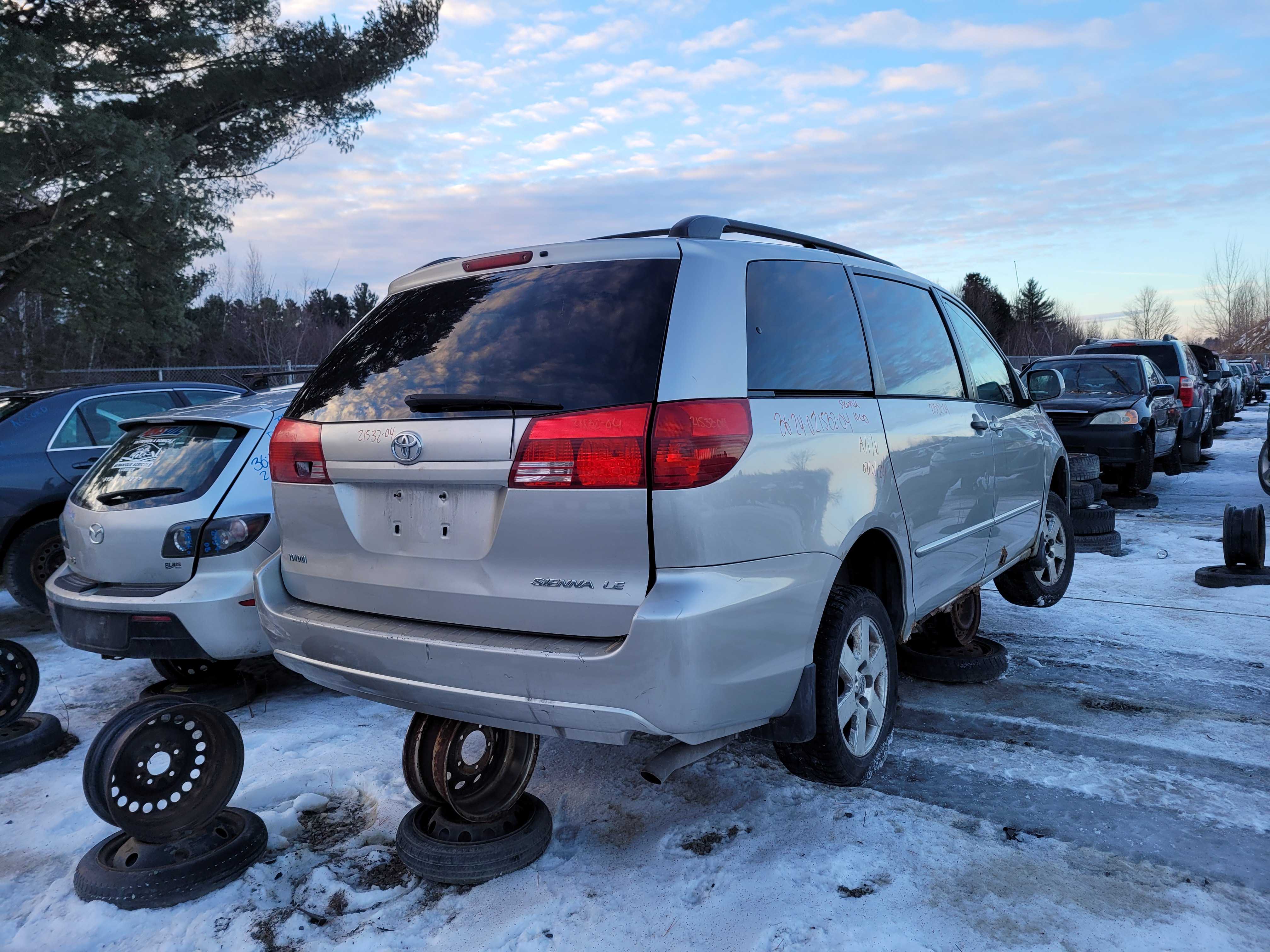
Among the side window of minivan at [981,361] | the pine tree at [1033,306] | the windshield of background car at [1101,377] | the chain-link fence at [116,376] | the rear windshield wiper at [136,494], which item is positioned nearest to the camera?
the rear windshield wiper at [136,494]

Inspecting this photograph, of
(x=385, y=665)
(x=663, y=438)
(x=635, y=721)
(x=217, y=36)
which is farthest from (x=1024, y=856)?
(x=217, y=36)

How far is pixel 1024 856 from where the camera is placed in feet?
9.71

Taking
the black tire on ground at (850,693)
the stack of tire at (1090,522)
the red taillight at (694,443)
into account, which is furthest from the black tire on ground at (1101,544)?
the red taillight at (694,443)

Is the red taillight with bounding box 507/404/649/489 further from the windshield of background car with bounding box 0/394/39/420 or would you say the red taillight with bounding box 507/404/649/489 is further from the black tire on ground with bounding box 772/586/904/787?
the windshield of background car with bounding box 0/394/39/420

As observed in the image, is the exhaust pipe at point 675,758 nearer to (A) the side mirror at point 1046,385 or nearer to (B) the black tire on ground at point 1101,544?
(A) the side mirror at point 1046,385

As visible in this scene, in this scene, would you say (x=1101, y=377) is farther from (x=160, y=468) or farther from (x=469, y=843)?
(x=469, y=843)

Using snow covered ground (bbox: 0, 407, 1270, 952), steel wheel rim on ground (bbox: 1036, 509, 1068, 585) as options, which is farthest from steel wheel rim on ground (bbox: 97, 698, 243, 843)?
steel wheel rim on ground (bbox: 1036, 509, 1068, 585)

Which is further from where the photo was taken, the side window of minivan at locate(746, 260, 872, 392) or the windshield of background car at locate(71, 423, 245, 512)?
the windshield of background car at locate(71, 423, 245, 512)

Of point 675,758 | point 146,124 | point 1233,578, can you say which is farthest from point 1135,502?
point 146,124

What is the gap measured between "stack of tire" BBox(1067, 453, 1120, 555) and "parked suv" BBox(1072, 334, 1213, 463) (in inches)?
234

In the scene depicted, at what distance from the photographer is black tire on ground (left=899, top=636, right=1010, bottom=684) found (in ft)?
15.4

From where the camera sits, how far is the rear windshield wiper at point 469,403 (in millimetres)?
2631

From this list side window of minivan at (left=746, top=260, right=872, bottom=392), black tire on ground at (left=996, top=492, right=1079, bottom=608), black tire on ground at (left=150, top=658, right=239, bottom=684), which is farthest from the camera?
black tire on ground at (left=996, top=492, right=1079, bottom=608)

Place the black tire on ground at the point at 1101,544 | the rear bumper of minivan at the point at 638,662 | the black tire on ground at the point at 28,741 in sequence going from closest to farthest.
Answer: the rear bumper of minivan at the point at 638,662 < the black tire on ground at the point at 28,741 < the black tire on ground at the point at 1101,544
